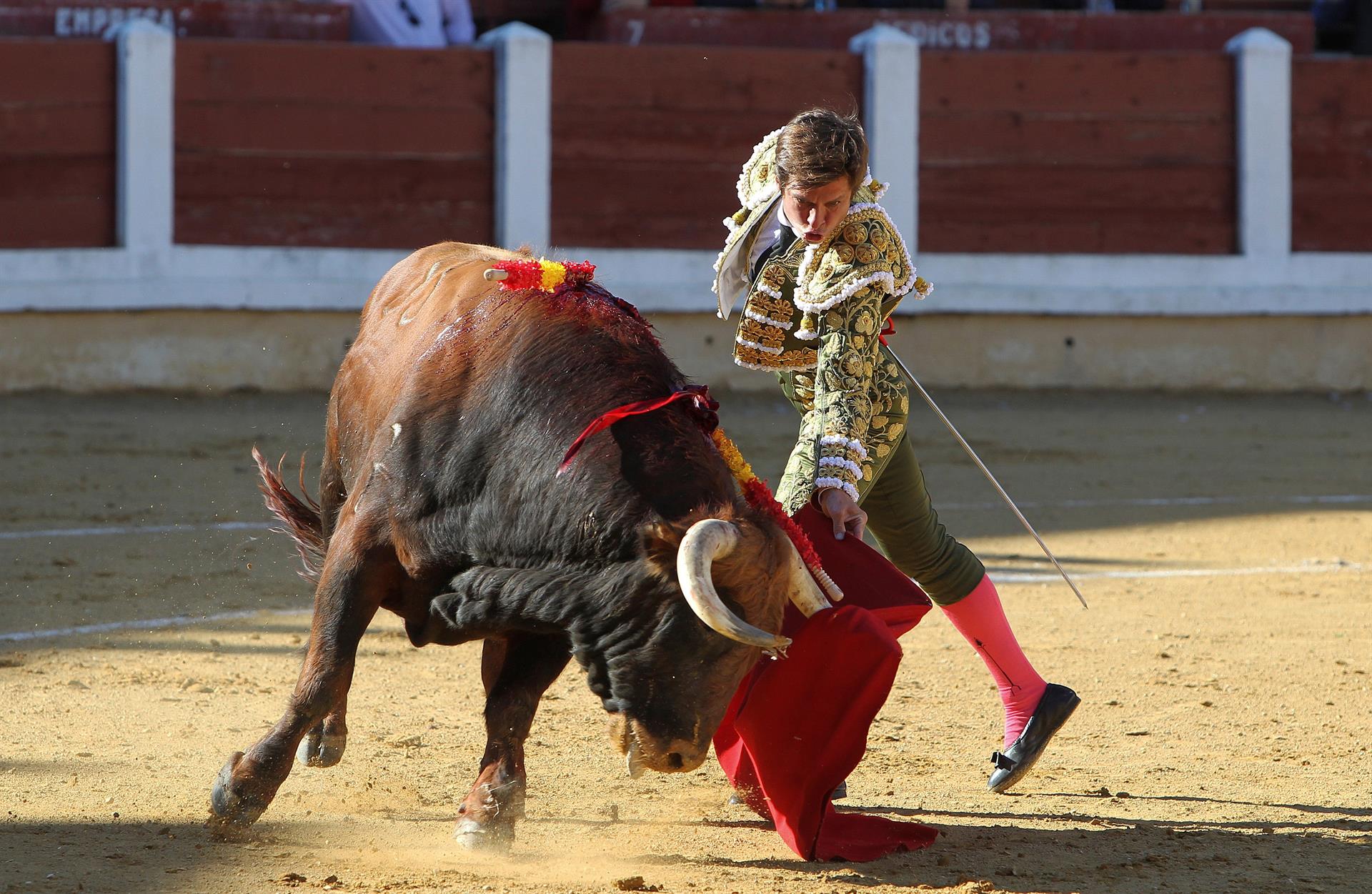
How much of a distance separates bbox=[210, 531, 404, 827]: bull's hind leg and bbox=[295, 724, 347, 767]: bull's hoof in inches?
13.0

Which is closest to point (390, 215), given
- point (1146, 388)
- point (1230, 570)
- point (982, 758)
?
point (1146, 388)

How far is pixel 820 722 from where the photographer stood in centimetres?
247

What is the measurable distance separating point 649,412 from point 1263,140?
7.30m

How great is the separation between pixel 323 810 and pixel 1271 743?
1.78 meters

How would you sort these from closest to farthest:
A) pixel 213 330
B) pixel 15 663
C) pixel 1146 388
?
pixel 15 663 → pixel 213 330 → pixel 1146 388

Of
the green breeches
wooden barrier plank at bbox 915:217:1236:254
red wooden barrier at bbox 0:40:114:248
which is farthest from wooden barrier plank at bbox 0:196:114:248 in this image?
the green breeches

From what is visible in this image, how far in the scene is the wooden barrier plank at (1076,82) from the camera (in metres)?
8.46

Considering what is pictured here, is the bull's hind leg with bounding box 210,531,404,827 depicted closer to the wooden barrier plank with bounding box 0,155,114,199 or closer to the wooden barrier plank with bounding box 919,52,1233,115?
the wooden barrier plank with bounding box 0,155,114,199

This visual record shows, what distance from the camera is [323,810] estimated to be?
2666mm

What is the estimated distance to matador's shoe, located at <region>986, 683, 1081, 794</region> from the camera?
281 cm

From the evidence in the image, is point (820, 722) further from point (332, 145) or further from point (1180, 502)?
point (332, 145)

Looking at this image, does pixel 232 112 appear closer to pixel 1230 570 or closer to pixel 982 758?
pixel 1230 570

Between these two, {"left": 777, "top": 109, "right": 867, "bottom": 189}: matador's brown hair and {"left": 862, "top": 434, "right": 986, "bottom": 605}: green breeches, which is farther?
{"left": 862, "top": 434, "right": 986, "bottom": 605}: green breeches

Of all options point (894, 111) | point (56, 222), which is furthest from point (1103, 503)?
point (56, 222)
